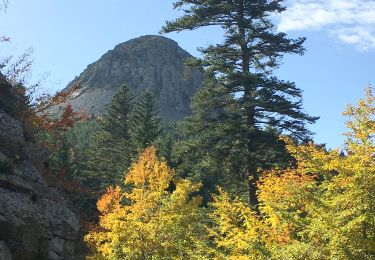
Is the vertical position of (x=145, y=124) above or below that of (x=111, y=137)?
above

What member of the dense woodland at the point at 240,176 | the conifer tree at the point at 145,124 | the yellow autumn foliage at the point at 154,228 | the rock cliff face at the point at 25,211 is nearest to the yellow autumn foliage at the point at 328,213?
the dense woodland at the point at 240,176

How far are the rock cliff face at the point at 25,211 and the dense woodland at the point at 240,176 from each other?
4.09 feet

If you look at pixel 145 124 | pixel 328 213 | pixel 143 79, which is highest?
pixel 143 79

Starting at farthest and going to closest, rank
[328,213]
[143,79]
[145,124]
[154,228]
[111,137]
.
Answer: [143,79]
[111,137]
[145,124]
[154,228]
[328,213]

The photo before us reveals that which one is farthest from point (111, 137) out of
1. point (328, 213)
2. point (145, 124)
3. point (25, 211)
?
point (328, 213)

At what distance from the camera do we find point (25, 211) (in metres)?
12.2

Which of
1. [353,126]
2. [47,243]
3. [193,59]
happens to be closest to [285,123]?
A: [193,59]

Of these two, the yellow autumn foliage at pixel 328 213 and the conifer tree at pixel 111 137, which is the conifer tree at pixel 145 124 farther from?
the yellow autumn foliage at pixel 328 213

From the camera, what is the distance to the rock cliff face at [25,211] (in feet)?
38.1

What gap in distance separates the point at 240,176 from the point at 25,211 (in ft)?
39.4

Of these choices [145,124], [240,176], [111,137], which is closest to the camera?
[240,176]

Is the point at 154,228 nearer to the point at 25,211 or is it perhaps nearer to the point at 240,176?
the point at 25,211

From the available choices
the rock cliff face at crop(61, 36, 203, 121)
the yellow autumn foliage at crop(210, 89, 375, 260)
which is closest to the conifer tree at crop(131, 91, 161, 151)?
the yellow autumn foliage at crop(210, 89, 375, 260)

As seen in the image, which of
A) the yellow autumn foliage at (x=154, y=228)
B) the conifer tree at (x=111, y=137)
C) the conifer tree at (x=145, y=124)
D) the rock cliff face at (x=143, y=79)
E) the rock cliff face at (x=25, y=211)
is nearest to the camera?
the rock cliff face at (x=25, y=211)
